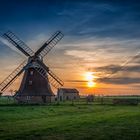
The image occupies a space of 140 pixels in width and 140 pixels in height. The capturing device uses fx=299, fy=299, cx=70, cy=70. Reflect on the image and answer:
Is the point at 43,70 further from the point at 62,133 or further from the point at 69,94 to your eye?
the point at 69,94

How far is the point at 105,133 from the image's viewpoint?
665 inches

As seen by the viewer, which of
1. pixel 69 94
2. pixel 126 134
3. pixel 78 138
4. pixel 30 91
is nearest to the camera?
pixel 78 138

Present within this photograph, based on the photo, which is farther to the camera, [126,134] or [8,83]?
[8,83]

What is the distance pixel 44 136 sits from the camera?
16.1 meters

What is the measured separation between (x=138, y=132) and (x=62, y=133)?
4.37 metres

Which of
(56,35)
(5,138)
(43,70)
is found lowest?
(5,138)

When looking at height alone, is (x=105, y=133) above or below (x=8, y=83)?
below

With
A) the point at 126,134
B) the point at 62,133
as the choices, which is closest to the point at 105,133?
the point at 126,134

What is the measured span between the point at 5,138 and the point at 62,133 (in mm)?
3239

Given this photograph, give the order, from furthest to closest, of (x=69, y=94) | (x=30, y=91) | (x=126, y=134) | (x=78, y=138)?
(x=69, y=94) → (x=30, y=91) → (x=126, y=134) → (x=78, y=138)

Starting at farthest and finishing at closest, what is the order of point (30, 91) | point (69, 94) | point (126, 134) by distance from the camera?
point (69, 94) < point (30, 91) < point (126, 134)

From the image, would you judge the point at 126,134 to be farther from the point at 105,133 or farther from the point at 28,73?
the point at 28,73

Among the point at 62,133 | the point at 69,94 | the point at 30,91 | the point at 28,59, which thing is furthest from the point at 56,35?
the point at 69,94

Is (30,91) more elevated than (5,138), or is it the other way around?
(30,91)
